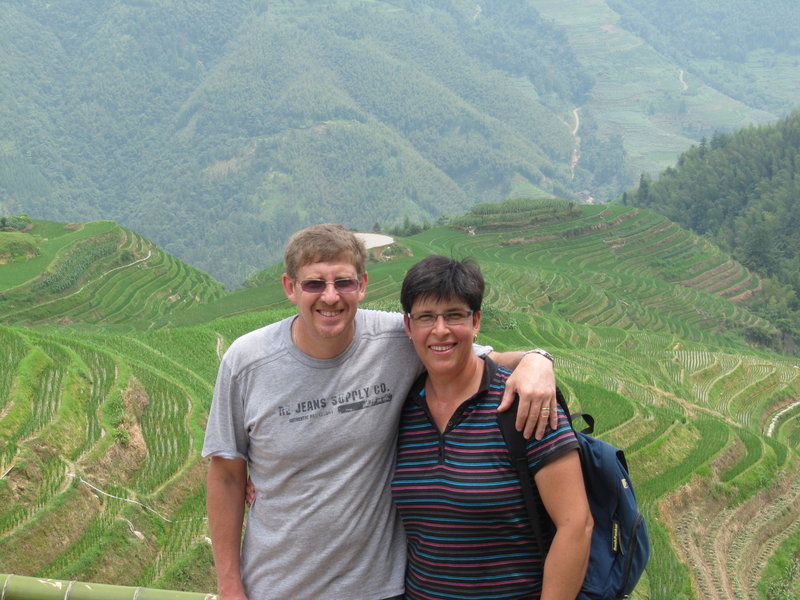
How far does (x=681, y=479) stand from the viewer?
1206cm

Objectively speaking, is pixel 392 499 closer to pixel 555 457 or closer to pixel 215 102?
pixel 555 457

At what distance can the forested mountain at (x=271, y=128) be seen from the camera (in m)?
130

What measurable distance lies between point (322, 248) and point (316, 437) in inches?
30.5

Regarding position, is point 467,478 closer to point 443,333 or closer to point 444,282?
point 443,333

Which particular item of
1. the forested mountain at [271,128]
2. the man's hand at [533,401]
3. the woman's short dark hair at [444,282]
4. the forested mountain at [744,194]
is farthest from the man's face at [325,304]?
the forested mountain at [271,128]

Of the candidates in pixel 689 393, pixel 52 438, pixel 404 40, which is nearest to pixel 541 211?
pixel 689 393

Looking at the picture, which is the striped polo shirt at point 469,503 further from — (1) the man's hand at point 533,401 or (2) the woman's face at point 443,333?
(2) the woman's face at point 443,333

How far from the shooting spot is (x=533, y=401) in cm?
307

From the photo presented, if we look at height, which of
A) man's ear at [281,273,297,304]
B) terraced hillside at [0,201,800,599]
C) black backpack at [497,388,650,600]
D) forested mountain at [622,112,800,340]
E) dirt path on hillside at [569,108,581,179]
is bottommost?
terraced hillside at [0,201,800,599]

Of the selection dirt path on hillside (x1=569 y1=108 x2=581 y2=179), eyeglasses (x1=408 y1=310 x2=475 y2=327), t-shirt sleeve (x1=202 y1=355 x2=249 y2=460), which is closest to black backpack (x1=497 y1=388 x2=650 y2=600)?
eyeglasses (x1=408 y1=310 x2=475 y2=327)

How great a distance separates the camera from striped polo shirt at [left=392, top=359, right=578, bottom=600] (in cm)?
316

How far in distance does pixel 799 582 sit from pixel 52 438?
9591 millimetres

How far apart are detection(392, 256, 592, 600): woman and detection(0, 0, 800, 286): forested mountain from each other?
104m

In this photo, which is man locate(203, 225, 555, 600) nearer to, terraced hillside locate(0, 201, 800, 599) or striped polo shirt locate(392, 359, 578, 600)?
striped polo shirt locate(392, 359, 578, 600)
